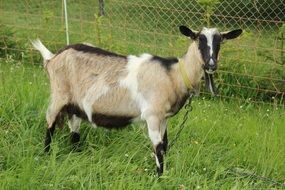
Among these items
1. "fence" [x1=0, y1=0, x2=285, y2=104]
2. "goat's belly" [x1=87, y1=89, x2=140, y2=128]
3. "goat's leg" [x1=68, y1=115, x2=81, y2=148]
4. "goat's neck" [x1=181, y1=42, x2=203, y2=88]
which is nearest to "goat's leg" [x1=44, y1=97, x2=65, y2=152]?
"goat's leg" [x1=68, y1=115, x2=81, y2=148]

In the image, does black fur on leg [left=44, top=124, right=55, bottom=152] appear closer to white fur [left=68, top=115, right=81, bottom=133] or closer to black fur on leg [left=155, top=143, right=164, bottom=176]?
white fur [left=68, top=115, right=81, bottom=133]

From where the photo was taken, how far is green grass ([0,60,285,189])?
13.9ft

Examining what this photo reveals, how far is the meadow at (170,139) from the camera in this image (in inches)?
169

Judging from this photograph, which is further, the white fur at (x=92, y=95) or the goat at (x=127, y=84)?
the white fur at (x=92, y=95)

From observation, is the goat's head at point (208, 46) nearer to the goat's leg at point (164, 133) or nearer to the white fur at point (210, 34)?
the white fur at point (210, 34)

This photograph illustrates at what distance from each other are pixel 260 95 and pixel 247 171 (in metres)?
2.02

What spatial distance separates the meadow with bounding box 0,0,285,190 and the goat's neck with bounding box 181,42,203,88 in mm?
688

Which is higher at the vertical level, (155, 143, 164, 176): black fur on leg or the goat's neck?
the goat's neck

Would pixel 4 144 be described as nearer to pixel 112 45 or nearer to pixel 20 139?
pixel 20 139

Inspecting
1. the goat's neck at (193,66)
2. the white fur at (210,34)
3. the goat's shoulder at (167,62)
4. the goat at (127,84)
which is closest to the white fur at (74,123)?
the goat at (127,84)

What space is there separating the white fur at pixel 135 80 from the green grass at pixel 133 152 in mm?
463

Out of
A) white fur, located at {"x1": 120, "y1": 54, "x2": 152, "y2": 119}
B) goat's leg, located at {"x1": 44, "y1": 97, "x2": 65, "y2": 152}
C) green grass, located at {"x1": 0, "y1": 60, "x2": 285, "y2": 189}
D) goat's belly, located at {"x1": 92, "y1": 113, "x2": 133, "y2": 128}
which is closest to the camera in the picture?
green grass, located at {"x1": 0, "y1": 60, "x2": 285, "y2": 189}

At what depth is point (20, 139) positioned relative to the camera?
4770 mm

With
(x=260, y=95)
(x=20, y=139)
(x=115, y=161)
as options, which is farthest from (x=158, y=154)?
(x=260, y=95)
